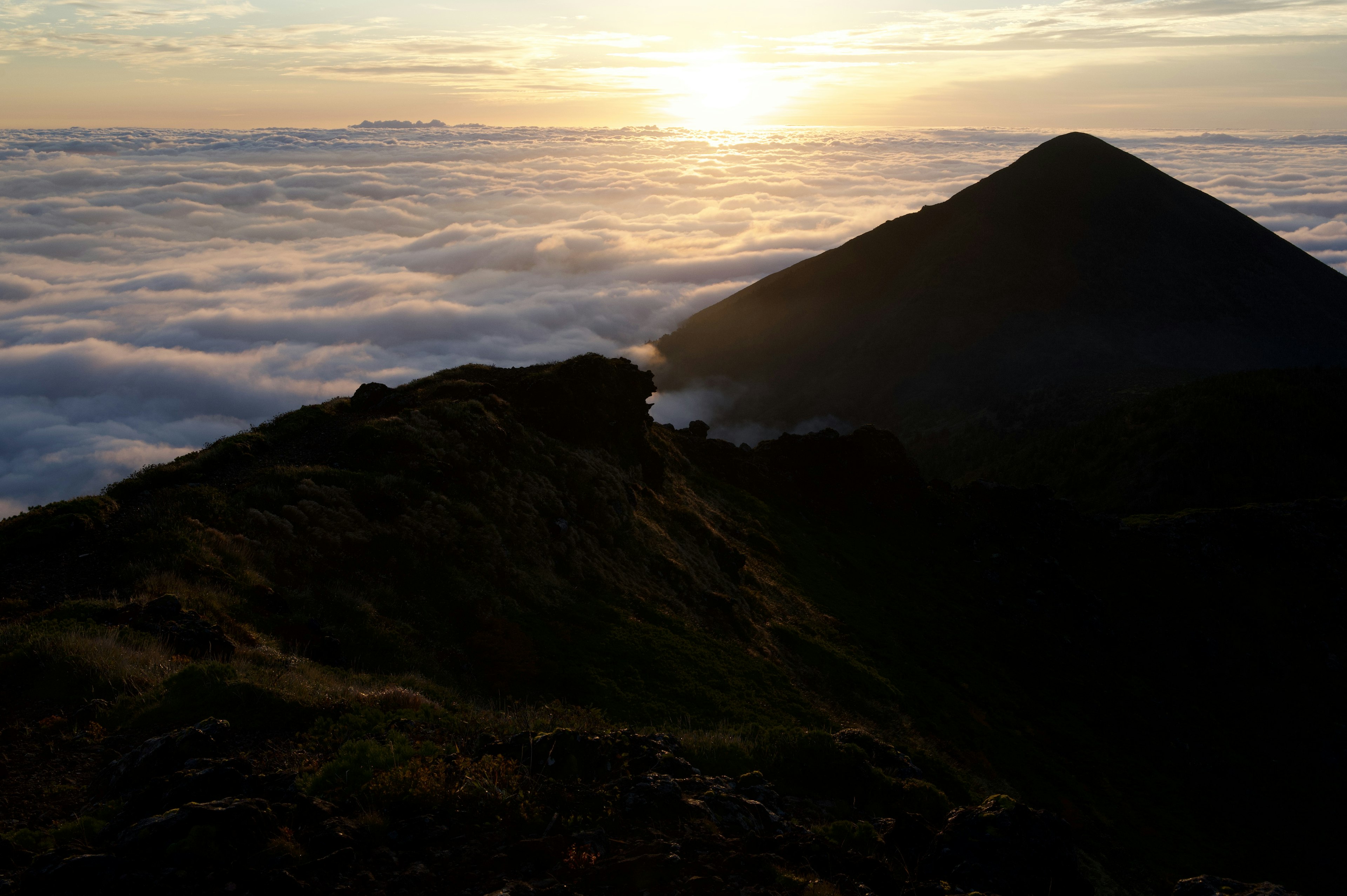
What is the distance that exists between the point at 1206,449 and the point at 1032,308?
201 feet

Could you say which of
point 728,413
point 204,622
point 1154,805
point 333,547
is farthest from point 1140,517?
point 728,413

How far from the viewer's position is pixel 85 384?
171125 millimetres

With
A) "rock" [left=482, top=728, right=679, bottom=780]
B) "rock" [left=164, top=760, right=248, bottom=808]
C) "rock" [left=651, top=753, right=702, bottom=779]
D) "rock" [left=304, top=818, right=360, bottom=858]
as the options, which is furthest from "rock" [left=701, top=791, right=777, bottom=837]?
"rock" [left=164, top=760, right=248, bottom=808]

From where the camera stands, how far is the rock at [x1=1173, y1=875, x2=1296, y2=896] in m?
11.8

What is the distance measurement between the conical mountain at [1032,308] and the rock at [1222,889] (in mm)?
98518

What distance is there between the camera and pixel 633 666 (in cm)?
2408

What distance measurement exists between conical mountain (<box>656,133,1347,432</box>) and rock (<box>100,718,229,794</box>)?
10714 centimetres

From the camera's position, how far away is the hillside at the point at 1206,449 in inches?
2638

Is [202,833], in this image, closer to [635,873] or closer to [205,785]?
[205,785]

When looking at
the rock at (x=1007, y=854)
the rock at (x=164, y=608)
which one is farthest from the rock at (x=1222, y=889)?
the rock at (x=164, y=608)

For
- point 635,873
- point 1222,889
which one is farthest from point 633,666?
point 1222,889

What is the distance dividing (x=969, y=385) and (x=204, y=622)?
116 meters

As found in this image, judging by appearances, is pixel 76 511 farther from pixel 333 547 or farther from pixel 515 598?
pixel 515 598

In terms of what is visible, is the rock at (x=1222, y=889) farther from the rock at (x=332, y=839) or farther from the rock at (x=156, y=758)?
the rock at (x=156, y=758)
